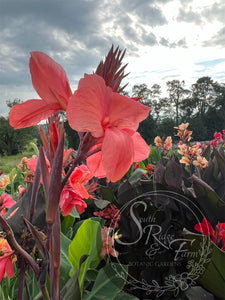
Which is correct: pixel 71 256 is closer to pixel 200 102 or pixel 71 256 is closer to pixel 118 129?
pixel 118 129

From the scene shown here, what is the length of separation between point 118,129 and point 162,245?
0.74 meters

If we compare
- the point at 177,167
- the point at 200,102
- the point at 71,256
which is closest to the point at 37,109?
the point at 71,256

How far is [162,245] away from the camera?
1.04 meters

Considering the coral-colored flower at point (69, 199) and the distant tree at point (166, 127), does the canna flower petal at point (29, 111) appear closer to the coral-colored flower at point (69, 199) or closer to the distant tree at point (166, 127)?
the coral-colored flower at point (69, 199)

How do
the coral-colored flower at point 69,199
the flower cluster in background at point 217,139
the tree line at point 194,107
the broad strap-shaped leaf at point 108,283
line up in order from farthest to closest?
the tree line at point 194,107, the flower cluster in background at point 217,139, the broad strap-shaped leaf at point 108,283, the coral-colored flower at point 69,199

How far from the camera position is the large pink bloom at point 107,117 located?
1.29 ft

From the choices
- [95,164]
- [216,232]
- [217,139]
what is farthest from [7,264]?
[217,139]

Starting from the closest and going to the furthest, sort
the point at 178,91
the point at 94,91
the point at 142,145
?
the point at 94,91 < the point at 142,145 < the point at 178,91

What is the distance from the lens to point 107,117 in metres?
0.43

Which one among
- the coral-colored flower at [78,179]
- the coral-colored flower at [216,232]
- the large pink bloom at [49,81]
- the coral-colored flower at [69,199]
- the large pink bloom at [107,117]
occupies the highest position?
the large pink bloom at [49,81]

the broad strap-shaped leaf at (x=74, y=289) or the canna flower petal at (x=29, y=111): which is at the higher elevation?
the canna flower petal at (x=29, y=111)

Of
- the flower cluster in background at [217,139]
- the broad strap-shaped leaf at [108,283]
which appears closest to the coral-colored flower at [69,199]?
the broad strap-shaped leaf at [108,283]

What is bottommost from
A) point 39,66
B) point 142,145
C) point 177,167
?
point 177,167

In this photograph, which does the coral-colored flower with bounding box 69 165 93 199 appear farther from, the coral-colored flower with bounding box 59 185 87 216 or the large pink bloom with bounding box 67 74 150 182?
the large pink bloom with bounding box 67 74 150 182
